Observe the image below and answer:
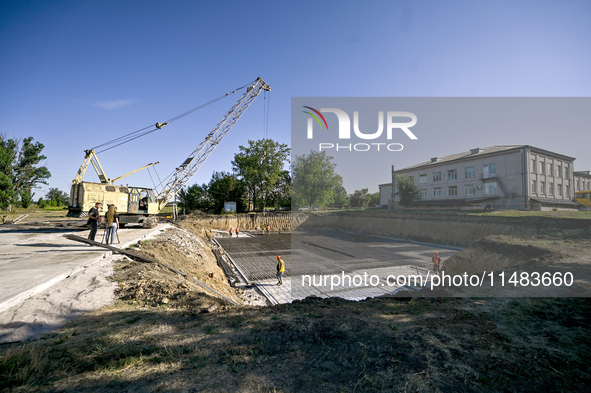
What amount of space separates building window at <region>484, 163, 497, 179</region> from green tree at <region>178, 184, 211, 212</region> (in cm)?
4266

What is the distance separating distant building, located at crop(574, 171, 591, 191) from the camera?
87.8ft

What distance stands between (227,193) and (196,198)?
811 cm

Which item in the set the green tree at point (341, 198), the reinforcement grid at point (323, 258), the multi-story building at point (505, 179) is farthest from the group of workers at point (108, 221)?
the green tree at point (341, 198)

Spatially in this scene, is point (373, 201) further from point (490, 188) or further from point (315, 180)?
point (490, 188)

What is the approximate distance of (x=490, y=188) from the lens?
26344 mm

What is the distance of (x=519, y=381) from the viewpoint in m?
3.09

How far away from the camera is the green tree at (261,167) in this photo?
44.1 m

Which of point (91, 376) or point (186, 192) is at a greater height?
point (186, 192)

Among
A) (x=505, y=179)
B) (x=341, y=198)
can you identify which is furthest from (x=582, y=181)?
(x=341, y=198)

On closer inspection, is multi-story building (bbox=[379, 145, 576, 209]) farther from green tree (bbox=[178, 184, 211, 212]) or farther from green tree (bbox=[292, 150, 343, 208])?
green tree (bbox=[178, 184, 211, 212])

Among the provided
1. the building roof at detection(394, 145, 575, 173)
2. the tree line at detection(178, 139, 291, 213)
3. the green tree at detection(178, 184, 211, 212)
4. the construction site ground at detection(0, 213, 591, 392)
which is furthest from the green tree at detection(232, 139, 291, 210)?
the construction site ground at detection(0, 213, 591, 392)

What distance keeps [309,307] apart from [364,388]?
3062 mm

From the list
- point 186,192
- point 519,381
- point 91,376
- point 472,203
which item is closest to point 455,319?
point 519,381

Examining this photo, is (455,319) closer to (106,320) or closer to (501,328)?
(501,328)
